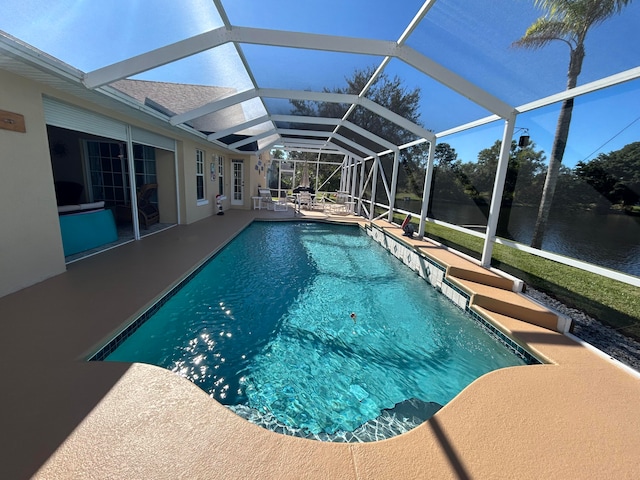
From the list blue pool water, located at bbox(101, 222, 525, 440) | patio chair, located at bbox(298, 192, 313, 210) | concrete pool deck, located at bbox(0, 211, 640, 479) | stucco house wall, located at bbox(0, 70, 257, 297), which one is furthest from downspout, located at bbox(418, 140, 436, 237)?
patio chair, located at bbox(298, 192, 313, 210)

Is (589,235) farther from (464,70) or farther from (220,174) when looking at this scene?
(220,174)

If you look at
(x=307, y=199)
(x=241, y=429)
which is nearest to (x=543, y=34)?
(x=241, y=429)

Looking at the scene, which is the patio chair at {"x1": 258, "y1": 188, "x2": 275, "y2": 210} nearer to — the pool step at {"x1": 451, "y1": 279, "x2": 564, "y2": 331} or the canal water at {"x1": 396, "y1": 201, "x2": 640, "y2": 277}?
the canal water at {"x1": 396, "y1": 201, "x2": 640, "y2": 277}

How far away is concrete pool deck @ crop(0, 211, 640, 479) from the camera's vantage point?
152cm

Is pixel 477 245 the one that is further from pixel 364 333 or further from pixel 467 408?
pixel 467 408

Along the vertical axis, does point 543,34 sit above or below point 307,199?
above

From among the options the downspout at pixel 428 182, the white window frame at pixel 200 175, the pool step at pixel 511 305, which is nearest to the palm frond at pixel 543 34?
the pool step at pixel 511 305

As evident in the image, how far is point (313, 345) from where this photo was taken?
3.35 meters

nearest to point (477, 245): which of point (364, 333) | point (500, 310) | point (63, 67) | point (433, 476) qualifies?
point (500, 310)

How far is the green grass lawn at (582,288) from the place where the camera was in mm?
3793

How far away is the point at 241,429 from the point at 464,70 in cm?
508

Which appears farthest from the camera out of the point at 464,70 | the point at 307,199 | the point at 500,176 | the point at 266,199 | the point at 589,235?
the point at 307,199

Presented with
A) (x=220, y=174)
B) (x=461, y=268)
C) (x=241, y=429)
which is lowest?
(x=241, y=429)

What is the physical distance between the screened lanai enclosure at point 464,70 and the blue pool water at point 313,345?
74.5 inches
